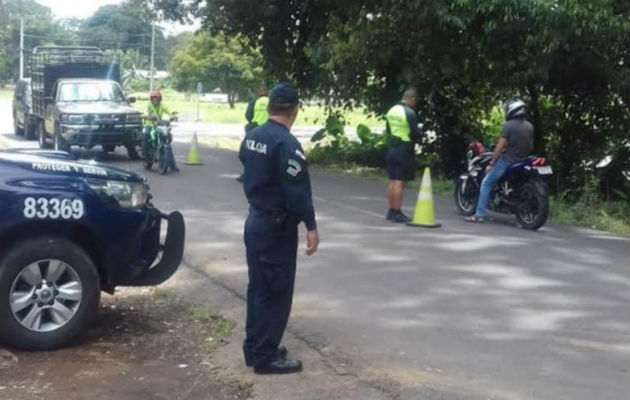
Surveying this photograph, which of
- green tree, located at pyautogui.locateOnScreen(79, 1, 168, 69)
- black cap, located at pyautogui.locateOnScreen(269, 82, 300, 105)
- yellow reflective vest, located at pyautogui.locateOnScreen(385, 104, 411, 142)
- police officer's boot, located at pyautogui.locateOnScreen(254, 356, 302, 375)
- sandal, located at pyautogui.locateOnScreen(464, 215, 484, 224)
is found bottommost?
police officer's boot, located at pyautogui.locateOnScreen(254, 356, 302, 375)

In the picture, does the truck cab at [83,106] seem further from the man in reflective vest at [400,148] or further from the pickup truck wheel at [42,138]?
the man in reflective vest at [400,148]

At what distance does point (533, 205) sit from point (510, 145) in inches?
33.1

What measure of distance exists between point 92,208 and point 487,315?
3.13 metres

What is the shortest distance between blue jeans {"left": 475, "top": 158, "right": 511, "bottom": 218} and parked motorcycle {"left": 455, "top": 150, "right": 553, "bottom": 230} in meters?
0.09

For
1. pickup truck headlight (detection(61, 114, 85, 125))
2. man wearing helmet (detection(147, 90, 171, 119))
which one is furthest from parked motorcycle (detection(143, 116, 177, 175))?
pickup truck headlight (detection(61, 114, 85, 125))

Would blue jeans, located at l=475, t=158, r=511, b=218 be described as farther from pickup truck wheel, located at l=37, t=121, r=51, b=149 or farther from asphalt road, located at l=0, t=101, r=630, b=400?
pickup truck wheel, located at l=37, t=121, r=51, b=149

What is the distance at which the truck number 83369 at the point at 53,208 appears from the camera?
581cm

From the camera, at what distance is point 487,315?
701 centimetres

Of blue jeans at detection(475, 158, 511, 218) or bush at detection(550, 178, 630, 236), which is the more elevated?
blue jeans at detection(475, 158, 511, 218)

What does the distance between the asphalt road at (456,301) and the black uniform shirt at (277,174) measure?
1.12m

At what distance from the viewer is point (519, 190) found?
Result: 455 inches

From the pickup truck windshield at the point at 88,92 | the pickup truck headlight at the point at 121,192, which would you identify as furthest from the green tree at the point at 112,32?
the pickup truck headlight at the point at 121,192

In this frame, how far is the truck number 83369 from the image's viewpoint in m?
5.81

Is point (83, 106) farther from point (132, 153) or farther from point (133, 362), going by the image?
point (133, 362)
